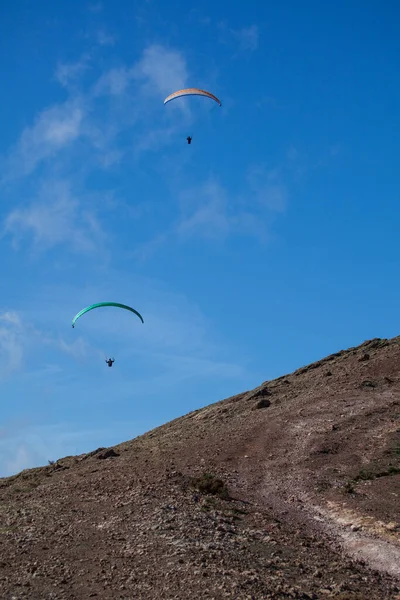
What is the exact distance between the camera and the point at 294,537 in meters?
21.8

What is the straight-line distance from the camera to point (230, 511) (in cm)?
2434

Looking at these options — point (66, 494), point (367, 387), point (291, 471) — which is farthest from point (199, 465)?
point (367, 387)

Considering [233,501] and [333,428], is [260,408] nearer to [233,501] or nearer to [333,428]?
[333,428]

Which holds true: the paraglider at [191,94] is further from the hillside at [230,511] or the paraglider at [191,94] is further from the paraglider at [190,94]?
the hillside at [230,511]

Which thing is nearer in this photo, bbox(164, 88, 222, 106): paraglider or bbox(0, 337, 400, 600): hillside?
bbox(0, 337, 400, 600): hillside

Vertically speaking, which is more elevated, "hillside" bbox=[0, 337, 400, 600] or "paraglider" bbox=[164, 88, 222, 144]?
"paraglider" bbox=[164, 88, 222, 144]

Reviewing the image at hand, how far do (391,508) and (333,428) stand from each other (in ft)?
35.5

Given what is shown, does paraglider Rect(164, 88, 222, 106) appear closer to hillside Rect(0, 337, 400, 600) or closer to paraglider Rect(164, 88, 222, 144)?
paraglider Rect(164, 88, 222, 144)

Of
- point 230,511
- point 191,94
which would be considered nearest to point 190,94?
point 191,94

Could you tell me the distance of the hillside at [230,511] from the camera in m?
17.4

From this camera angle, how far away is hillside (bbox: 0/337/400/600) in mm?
17438

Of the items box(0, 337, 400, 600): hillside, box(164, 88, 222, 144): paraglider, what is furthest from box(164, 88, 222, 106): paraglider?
box(0, 337, 400, 600): hillside

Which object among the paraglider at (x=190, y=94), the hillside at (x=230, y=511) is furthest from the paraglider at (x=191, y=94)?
the hillside at (x=230, y=511)

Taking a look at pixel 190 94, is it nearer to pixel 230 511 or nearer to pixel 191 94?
pixel 191 94
